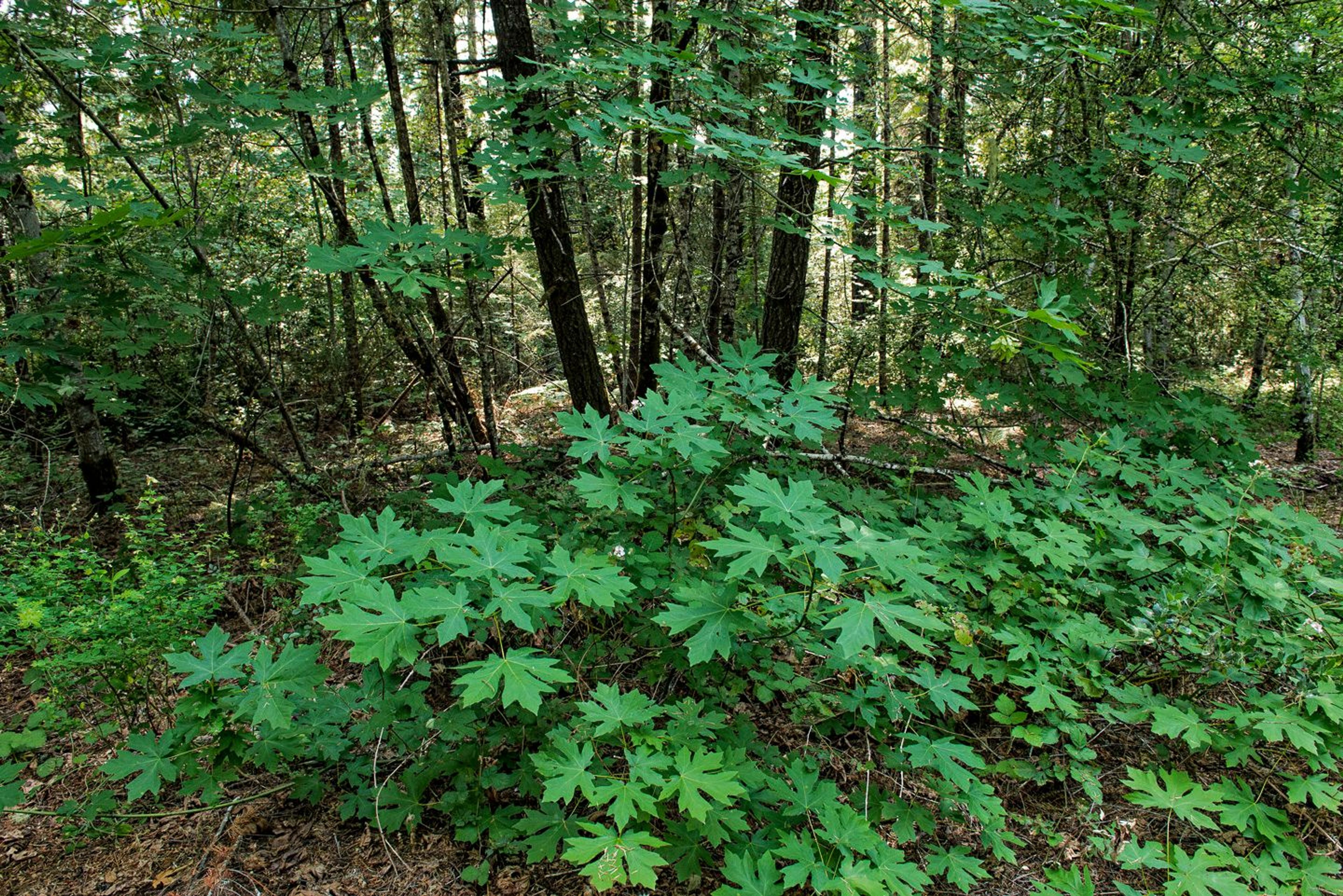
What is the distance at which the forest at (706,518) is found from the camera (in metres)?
2.20

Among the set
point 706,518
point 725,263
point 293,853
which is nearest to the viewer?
point 293,853

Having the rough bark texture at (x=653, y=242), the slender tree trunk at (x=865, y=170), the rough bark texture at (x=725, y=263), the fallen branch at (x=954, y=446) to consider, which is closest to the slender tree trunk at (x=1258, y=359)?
the fallen branch at (x=954, y=446)

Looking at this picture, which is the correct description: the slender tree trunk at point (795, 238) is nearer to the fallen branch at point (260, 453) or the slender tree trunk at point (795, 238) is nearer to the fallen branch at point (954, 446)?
the fallen branch at point (954, 446)

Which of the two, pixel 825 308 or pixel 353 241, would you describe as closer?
pixel 353 241

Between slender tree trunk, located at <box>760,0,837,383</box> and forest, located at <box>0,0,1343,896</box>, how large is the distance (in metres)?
0.06

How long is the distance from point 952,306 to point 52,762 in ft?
16.3

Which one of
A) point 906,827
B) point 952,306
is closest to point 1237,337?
point 952,306

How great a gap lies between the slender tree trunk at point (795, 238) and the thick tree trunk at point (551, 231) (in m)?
1.45

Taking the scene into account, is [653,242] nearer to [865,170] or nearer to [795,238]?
[795,238]

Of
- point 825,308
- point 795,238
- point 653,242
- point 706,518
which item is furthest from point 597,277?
point 825,308

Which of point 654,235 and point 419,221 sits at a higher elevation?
point 419,221

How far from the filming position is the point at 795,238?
5242 mm

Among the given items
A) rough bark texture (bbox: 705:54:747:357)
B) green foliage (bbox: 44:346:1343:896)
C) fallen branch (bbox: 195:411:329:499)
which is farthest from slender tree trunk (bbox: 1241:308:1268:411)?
fallen branch (bbox: 195:411:329:499)

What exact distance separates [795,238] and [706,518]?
2.85 m
